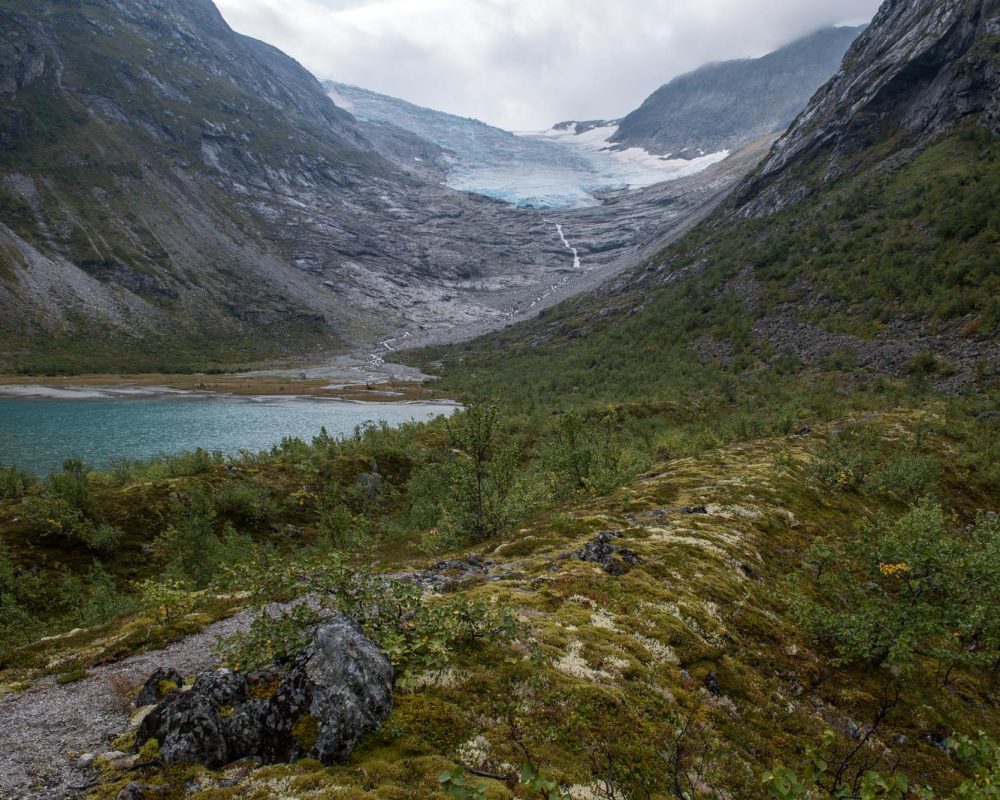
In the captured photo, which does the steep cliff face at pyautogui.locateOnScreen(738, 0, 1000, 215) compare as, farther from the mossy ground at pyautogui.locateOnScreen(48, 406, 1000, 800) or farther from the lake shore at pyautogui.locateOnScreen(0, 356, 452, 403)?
the mossy ground at pyautogui.locateOnScreen(48, 406, 1000, 800)

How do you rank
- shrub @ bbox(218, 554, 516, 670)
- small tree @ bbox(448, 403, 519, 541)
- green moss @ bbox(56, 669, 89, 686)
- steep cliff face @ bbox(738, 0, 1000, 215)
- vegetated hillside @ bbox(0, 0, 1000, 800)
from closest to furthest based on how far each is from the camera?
1. vegetated hillside @ bbox(0, 0, 1000, 800)
2. shrub @ bbox(218, 554, 516, 670)
3. green moss @ bbox(56, 669, 89, 686)
4. small tree @ bbox(448, 403, 519, 541)
5. steep cliff face @ bbox(738, 0, 1000, 215)

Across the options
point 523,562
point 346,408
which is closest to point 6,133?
point 346,408

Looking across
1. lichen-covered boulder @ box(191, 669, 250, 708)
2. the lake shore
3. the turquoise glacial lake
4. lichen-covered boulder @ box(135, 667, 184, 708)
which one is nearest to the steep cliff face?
the lake shore

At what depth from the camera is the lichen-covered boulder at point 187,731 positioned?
7.62 metres

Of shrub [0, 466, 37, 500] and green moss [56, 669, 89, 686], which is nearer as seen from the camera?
green moss [56, 669, 89, 686]

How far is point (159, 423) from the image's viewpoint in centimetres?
7356

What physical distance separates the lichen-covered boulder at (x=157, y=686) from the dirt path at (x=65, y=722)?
333mm

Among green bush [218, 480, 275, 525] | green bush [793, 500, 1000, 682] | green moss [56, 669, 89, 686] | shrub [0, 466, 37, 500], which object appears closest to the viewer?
green moss [56, 669, 89, 686]

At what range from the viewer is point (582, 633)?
39.9 ft

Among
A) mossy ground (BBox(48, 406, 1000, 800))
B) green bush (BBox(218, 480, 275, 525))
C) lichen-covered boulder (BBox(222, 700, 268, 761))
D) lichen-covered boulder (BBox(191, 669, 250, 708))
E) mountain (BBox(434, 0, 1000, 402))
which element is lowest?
green bush (BBox(218, 480, 275, 525))

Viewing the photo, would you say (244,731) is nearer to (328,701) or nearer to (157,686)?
(328,701)

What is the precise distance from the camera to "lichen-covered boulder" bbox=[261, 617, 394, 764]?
309 inches

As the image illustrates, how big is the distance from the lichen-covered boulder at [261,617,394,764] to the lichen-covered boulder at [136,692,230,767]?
2.24 ft

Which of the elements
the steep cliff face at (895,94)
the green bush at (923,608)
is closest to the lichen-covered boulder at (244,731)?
the green bush at (923,608)
